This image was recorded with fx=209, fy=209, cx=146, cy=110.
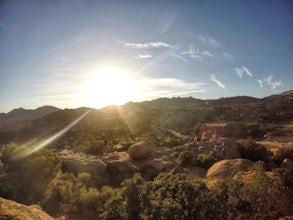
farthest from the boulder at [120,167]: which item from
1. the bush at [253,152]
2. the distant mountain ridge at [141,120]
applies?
the distant mountain ridge at [141,120]

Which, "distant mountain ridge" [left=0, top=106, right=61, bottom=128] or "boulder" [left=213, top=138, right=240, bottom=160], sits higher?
"distant mountain ridge" [left=0, top=106, right=61, bottom=128]

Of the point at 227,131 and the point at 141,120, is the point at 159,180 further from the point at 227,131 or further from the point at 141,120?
the point at 141,120

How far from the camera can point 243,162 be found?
46.8 feet

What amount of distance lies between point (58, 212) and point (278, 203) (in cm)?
992

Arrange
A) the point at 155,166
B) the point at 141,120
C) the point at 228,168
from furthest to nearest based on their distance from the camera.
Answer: the point at 141,120, the point at 155,166, the point at 228,168

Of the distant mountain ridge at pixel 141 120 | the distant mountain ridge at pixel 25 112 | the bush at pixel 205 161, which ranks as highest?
the distant mountain ridge at pixel 25 112

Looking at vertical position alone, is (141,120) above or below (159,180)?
above

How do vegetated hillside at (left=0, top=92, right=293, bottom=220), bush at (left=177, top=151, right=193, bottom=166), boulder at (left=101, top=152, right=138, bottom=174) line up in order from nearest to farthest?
1. vegetated hillside at (left=0, top=92, right=293, bottom=220)
2. boulder at (left=101, top=152, right=138, bottom=174)
3. bush at (left=177, top=151, right=193, bottom=166)

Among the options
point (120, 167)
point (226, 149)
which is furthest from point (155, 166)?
point (226, 149)

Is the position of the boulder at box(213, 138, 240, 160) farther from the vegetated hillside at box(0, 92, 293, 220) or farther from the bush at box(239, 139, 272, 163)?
the bush at box(239, 139, 272, 163)

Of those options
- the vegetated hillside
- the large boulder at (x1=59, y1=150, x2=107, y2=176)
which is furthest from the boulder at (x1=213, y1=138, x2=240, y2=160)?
the large boulder at (x1=59, y1=150, x2=107, y2=176)

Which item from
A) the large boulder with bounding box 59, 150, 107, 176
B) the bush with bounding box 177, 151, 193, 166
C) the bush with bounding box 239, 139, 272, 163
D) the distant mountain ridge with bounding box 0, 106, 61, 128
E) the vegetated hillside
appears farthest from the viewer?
the distant mountain ridge with bounding box 0, 106, 61, 128

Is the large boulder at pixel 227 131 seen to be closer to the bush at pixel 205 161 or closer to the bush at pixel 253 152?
the bush at pixel 253 152

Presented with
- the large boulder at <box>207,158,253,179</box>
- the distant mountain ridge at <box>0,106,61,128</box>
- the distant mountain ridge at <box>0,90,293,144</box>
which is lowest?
the large boulder at <box>207,158,253,179</box>
